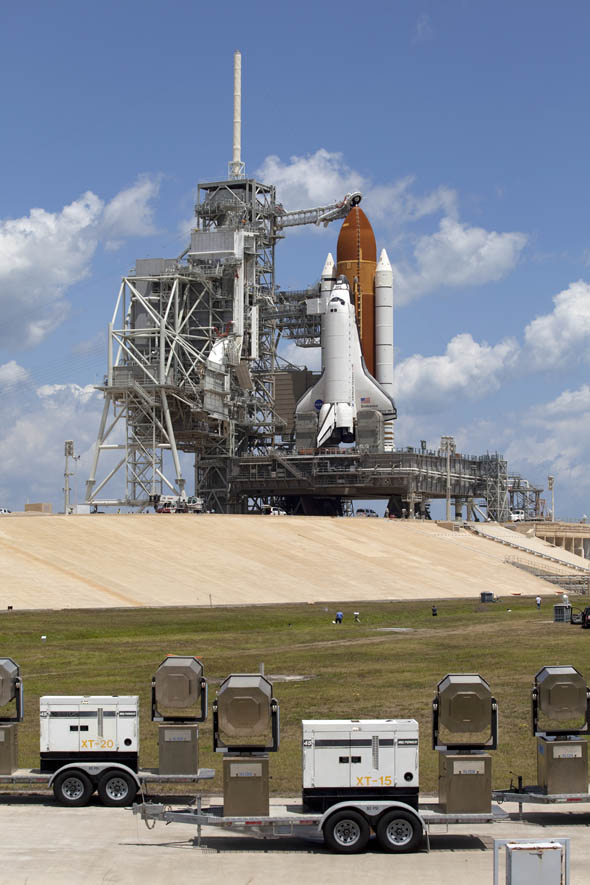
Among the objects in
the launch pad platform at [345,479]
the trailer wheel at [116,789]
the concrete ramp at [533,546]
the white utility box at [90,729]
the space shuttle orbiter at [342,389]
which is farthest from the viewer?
the space shuttle orbiter at [342,389]

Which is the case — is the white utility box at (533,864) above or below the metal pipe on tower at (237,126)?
below

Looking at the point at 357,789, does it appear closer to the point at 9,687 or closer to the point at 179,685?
the point at 179,685

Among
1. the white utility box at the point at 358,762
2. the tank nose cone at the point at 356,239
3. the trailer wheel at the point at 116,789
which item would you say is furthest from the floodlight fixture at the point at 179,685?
the tank nose cone at the point at 356,239

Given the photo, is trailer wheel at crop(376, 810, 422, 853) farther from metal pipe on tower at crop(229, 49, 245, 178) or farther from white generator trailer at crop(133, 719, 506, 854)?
metal pipe on tower at crop(229, 49, 245, 178)

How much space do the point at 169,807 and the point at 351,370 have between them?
91.5 meters

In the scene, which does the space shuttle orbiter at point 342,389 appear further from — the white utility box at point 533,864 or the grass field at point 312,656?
the white utility box at point 533,864

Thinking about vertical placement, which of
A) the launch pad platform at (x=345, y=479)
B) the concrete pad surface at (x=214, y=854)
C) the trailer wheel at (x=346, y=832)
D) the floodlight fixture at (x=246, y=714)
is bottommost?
the concrete pad surface at (x=214, y=854)

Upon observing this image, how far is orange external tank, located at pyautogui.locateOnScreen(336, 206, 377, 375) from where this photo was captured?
372ft

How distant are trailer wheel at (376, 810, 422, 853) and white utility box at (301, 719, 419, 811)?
24 centimetres

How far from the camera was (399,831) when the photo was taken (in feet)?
52.9

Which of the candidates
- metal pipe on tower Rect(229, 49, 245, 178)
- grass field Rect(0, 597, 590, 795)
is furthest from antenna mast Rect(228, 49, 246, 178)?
grass field Rect(0, 597, 590, 795)

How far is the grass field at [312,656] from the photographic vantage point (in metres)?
23.9

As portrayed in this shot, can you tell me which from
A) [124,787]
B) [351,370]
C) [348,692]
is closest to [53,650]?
[348,692]

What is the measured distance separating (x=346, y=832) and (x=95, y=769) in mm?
4280
